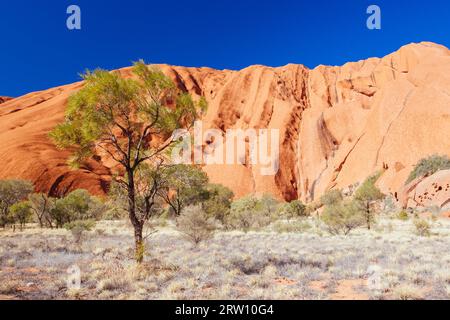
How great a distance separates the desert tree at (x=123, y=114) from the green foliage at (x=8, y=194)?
124 ft

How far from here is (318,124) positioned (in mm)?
76312

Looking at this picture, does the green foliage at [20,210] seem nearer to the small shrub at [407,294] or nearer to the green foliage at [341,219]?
the green foliage at [341,219]

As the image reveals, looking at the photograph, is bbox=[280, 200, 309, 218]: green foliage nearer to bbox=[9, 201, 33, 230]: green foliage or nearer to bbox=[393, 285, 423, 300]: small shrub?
bbox=[9, 201, 33, 230]: green foliage

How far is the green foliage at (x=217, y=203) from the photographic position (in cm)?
2967

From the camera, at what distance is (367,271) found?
10.7 meters

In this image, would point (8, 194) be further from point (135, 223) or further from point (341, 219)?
point (341, 219)

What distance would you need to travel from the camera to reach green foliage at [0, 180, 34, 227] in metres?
41.6

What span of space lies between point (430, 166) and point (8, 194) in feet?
188

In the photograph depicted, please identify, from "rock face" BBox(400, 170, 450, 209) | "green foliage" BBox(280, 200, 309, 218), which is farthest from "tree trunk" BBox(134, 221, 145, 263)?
"green foliage" BBox(280, 200, 309, 218)

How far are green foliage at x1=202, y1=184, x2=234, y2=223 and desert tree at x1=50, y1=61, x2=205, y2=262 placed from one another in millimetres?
13677

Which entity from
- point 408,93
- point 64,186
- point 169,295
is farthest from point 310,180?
point 169,295

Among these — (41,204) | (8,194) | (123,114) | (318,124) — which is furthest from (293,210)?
(123,114)
